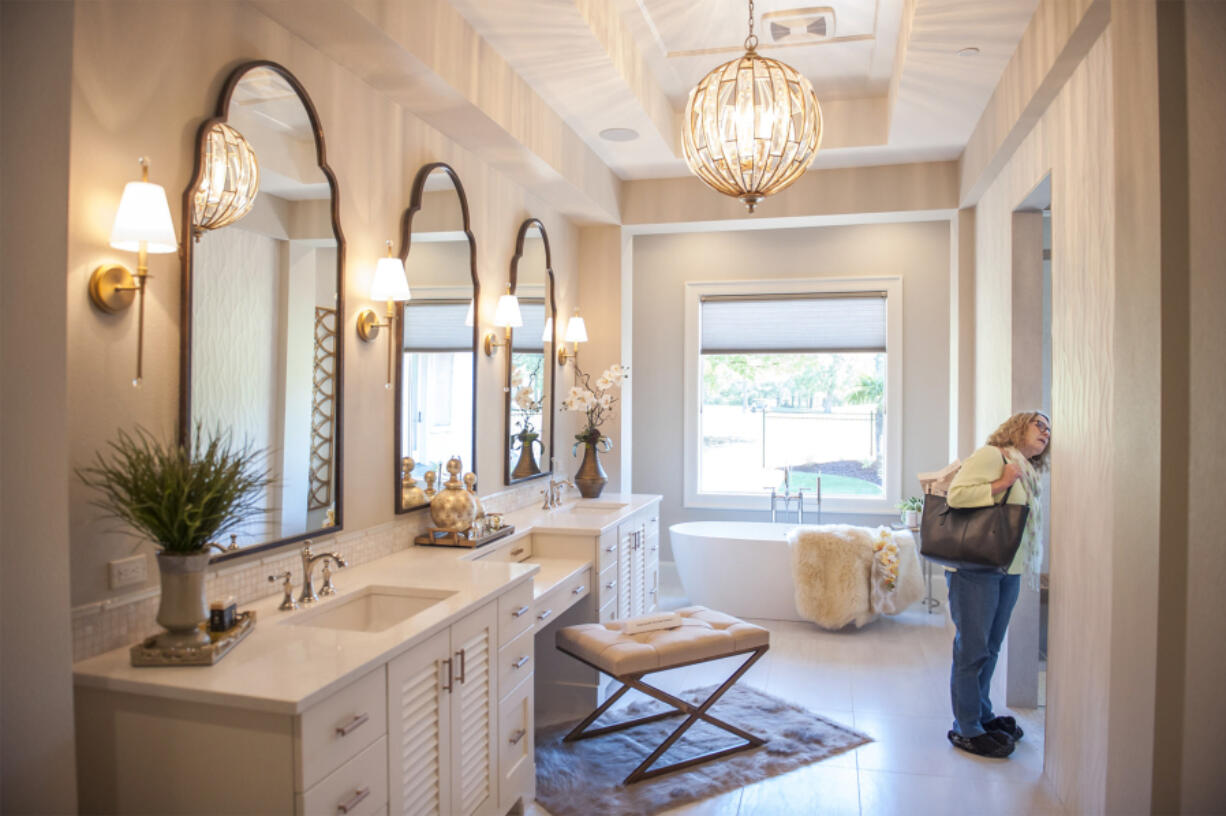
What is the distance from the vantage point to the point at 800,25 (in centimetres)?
398

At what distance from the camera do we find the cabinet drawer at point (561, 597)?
3214mm

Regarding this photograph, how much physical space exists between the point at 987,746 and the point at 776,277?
3680 millimetres

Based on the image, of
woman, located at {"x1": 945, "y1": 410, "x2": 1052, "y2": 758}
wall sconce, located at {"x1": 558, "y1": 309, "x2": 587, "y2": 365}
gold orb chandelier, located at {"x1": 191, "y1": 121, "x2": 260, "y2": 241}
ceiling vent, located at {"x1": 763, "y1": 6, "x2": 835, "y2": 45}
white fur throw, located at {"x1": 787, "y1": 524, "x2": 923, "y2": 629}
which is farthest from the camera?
wall sconce, located at {"x1": 558, "y1": 309, "x2": 587, "y2": 365}

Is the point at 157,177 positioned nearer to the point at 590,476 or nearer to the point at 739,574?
the point at 590,476

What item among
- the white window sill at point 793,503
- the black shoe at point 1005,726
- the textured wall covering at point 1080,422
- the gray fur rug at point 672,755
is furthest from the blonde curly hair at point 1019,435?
the white window sill at point 793,503

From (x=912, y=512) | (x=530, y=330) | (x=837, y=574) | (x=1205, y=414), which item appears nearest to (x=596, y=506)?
(x=530, y=330)

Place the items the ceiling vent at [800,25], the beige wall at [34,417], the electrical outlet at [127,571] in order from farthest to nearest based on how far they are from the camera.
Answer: the ceiling vent at [800,25]
the electrical outlet at [127,571]
the beige wall at [34,417]

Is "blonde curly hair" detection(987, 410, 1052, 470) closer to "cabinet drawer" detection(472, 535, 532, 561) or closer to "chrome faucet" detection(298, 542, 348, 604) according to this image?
"cabinet drawer" detection(472, 535, 532, 561)

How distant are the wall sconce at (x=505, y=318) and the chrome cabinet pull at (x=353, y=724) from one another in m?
2.42

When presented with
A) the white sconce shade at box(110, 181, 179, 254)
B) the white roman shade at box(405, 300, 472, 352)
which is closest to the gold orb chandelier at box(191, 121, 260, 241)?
the white sconce shade at box(110, 181, 179, 254)

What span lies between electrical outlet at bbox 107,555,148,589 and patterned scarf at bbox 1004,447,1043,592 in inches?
116

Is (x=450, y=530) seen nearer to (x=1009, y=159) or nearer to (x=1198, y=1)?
(x=1198, y=1)

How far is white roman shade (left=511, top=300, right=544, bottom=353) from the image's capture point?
4496mm

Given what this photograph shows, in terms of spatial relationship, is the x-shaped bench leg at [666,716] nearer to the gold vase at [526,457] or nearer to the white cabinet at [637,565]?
the white cabinet at [637,565]
